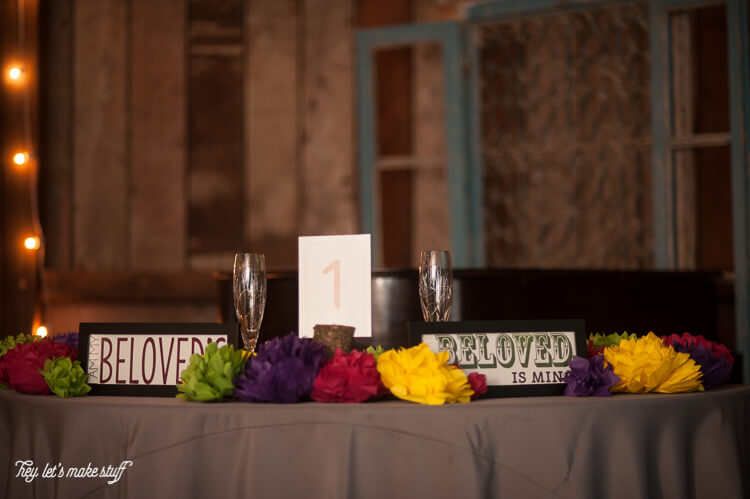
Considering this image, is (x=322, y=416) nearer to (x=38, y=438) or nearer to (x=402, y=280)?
(x=38, y=438)

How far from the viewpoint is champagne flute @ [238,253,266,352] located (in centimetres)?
133

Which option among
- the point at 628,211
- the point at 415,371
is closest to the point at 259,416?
the point at 415,371

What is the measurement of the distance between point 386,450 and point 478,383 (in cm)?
17

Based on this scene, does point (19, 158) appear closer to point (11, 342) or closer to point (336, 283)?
point (11, 342)

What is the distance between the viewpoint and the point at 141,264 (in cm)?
438

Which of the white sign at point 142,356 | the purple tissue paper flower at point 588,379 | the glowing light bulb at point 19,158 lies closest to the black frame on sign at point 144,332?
the white sign at point 142,356

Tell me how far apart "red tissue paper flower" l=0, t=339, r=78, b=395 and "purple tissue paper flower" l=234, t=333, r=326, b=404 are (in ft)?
1.10

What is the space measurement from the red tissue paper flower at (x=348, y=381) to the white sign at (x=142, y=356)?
20 centimetres

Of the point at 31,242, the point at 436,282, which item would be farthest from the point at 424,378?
the point at 31,242

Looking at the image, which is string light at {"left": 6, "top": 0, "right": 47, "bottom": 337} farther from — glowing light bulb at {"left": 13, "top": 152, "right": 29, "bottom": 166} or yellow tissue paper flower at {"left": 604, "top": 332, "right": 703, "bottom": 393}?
yellow tissue paper flower at {"left": 604, "top": 332, "right": 703, "bottom": 393}

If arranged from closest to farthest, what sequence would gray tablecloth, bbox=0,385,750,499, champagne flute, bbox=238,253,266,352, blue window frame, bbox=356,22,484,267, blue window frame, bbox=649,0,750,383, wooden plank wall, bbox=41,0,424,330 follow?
1. gray tablecloth, bbox=0,385,750,499
2. champagne flute, bbox=238,253,266,352
3. blue window frame, bbox=649,0,750,383
4. blue window frame, bbox=356,22,484,267
5. wooden plank wall, bbox=41,0,424,330

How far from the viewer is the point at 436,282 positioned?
1.36 metres

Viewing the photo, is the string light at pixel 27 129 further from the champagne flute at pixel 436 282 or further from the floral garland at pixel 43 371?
the champagne flute at pixel 436 282

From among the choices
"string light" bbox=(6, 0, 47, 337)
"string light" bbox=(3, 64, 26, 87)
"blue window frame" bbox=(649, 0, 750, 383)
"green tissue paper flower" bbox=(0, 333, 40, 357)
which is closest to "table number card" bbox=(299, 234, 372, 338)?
"green tissue paper flower" bbox=(0, 333, 40, 357)
